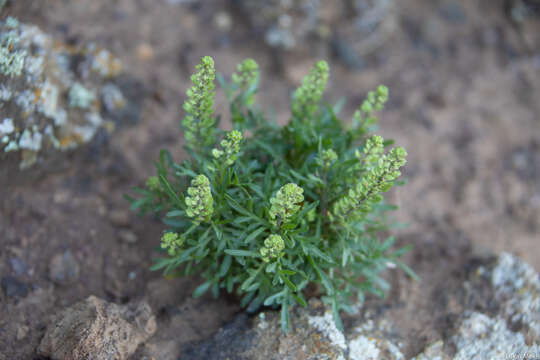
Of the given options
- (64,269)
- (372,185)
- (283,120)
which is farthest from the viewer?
(283,120)

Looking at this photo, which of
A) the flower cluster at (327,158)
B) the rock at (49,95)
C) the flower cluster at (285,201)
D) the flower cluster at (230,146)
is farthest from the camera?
the rock at (49,95)

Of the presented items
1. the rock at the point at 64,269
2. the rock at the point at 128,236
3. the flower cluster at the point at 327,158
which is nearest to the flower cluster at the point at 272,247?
the flower cluster at the point at 327,158

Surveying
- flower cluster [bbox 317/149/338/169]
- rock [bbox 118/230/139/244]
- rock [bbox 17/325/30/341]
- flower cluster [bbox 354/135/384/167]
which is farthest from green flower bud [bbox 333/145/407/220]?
rock [bbox 17/325/30/341]

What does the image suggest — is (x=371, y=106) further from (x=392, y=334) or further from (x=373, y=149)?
(x=392, y=334)

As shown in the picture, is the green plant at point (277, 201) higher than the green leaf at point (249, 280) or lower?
higher

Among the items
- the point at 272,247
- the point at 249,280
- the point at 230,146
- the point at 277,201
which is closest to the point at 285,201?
the point at 277,201

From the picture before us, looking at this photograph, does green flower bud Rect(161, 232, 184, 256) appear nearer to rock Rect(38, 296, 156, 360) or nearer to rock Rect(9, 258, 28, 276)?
rock Rect(38, 296, 156, 360)

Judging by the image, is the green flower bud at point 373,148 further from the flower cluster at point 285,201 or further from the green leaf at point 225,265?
the green leaf at point 225,265

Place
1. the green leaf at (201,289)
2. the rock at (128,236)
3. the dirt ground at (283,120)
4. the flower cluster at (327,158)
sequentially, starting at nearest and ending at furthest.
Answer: the flower cluster at (327,158) < the green leaf at (201,289) < the dirt ground at (283,120) < the rock at (128,236)

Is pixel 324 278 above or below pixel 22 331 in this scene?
above
